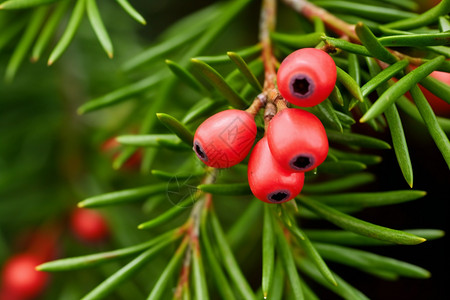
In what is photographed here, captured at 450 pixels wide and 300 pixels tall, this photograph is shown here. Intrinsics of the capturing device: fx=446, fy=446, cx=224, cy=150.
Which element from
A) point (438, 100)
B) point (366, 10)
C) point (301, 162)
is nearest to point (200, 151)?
point (301, 162)

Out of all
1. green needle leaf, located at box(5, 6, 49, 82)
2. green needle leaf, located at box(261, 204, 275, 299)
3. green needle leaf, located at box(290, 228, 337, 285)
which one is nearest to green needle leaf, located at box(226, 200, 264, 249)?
green needle leaf, located at box(261, 204, 275, 299)

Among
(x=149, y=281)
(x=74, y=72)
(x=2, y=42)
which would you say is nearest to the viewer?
(x=2, y=42)

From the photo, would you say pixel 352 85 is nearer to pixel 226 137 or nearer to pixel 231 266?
pixel 226 137

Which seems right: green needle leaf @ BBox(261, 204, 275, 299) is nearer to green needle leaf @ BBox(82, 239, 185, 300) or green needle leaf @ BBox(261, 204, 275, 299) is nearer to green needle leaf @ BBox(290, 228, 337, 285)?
green needle leaf @ BBox(290, 228, 337, 285)

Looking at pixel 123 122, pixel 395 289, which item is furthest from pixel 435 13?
pixel 395 289

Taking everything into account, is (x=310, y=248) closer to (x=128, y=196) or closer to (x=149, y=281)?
(x=128, y=196)

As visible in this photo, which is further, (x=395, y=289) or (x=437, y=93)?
Answer: (x=395, y=289)
